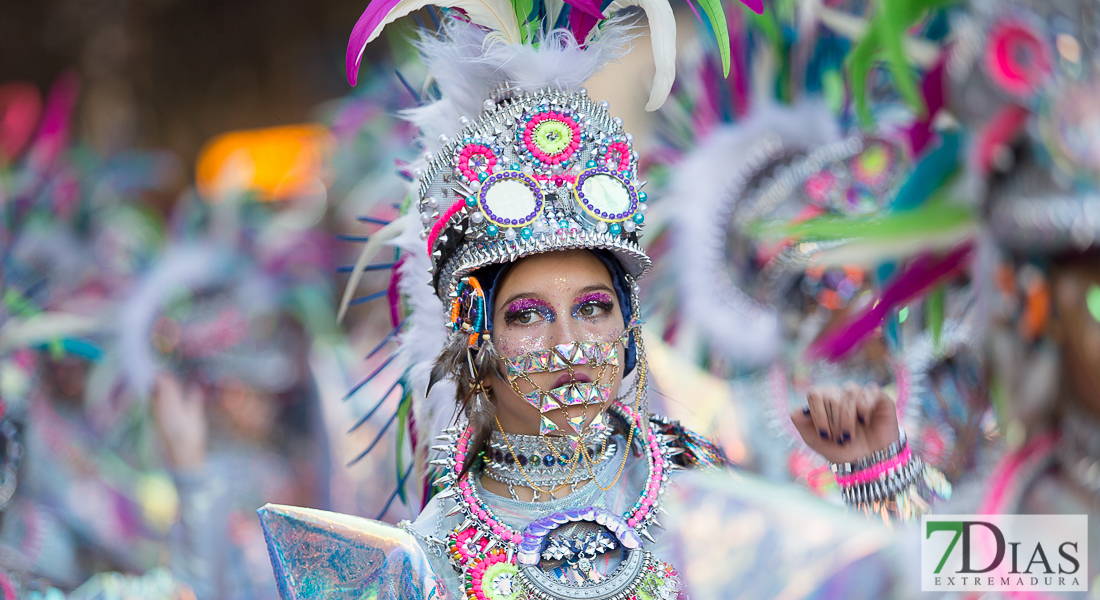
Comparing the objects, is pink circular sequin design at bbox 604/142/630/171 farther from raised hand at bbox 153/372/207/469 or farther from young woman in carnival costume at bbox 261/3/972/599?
raised hand at bbox 153/372/207/469

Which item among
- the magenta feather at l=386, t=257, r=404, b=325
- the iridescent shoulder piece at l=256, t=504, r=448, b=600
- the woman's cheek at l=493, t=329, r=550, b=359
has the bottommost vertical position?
the iridescent shoulder piece at l=256, t=504, r=448, b=600

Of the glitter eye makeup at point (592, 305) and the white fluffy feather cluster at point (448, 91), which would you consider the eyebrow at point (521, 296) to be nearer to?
the glitter eye makeup at point (592, 305)

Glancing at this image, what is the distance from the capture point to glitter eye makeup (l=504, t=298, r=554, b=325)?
2.25m

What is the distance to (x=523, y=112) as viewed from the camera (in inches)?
92.4

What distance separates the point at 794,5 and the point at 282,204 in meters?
4.44

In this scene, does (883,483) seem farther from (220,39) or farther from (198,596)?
(220,39)

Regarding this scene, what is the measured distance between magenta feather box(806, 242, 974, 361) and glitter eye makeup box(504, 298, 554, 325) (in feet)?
2.42

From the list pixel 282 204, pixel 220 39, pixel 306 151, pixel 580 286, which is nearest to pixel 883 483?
pixel 580 286

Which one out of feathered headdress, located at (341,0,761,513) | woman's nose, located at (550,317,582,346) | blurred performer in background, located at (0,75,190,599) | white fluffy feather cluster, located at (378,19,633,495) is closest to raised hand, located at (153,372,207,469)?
blurred performer in background, located at (0,75,190,599)

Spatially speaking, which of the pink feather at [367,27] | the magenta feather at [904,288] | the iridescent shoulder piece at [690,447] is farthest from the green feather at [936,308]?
the pink feather at [367,27]

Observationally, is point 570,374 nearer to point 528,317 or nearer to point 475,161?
point 528,317

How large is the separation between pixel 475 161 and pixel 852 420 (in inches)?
40.3

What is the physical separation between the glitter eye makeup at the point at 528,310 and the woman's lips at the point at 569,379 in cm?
13

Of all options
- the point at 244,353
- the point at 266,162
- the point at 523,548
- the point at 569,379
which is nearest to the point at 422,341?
the point at 569,379
